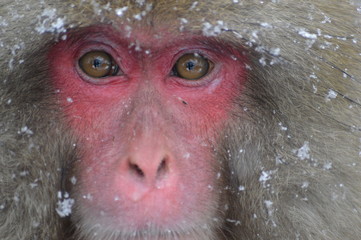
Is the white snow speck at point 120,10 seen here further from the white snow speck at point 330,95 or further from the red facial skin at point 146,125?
the white snow speck at point 330,95

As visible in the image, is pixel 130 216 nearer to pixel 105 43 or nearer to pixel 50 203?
pixel 50 203

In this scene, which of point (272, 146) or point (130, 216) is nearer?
point (130, 216)

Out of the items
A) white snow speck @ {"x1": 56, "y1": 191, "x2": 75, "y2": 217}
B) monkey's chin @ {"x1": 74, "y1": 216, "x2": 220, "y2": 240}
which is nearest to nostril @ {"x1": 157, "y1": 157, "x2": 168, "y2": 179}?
monkey's chin @ {"x1": 74, "y1": 216, "x2": 220, "y2": 240}

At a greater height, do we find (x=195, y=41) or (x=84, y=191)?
(x=195, y=41)

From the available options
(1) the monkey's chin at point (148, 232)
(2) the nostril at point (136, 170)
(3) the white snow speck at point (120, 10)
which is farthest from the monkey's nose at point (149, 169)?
(3) the white snow speck at point (120, 10)

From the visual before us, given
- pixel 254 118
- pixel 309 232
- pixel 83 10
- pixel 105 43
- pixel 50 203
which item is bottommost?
pixel 309 232

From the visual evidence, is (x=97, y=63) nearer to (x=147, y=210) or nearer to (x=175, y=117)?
(x=175, y=117)

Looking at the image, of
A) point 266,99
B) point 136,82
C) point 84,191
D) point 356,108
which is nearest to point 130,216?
point 84,191
